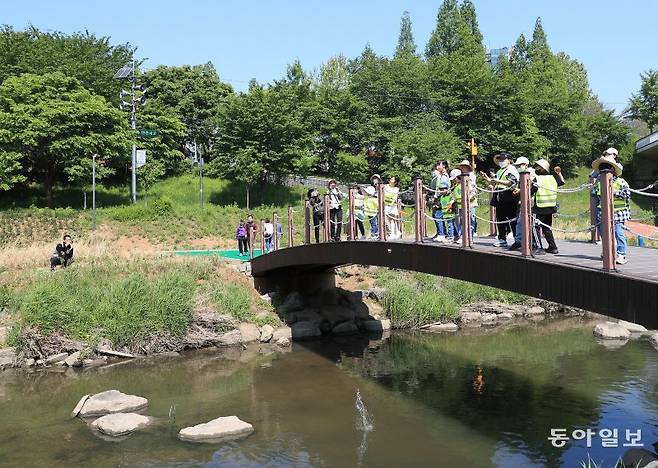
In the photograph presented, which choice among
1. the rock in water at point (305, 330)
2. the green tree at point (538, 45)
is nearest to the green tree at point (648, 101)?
the green tree at point (538, 45)

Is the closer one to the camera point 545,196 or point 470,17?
point 545,196

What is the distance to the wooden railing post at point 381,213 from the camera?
15394 millimetres

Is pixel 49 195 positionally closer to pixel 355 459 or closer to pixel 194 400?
pixel 194 400

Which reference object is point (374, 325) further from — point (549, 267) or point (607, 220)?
point (607, 220)

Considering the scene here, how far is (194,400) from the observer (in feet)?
52.6

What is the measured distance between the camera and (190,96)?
52469 mm

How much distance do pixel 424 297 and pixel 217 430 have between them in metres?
12.7

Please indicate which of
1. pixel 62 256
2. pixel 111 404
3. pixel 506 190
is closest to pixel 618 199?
pixel 506 190

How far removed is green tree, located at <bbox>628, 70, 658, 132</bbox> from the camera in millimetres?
56594

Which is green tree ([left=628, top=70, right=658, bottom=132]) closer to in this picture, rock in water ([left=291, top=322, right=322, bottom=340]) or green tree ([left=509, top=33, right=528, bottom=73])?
green tree ([left=509, top=33, right=528, bottom=73])

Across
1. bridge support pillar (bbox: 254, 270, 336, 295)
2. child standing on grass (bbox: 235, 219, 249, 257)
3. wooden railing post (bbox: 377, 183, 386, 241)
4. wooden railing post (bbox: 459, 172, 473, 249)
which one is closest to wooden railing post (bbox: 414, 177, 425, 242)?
wooden railing post (bbox: 459, 172, 473, 249)

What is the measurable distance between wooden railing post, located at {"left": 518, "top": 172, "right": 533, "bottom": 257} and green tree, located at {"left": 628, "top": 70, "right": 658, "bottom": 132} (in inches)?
2043

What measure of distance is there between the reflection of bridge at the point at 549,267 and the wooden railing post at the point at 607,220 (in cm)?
1

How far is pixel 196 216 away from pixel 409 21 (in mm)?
47207
